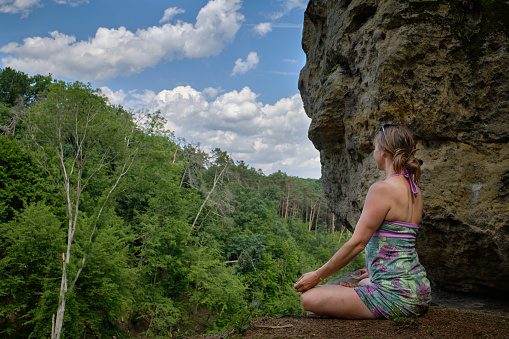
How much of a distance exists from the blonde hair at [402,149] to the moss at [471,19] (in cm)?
253

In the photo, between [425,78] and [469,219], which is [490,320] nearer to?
[469,219]

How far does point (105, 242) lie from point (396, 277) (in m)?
15.5

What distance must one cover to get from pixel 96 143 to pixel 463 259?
17.6m

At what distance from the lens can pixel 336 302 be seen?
8.26 ft

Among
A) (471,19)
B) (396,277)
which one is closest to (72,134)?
(471,19)

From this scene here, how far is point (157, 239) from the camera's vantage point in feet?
61.3

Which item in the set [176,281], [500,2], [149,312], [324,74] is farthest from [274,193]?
[500,2]

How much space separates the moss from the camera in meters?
3.93

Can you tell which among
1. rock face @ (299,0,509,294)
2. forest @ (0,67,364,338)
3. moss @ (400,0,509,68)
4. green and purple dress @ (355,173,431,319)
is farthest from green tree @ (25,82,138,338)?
moss @ (400,0,509,68)

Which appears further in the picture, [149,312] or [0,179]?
[0,179]

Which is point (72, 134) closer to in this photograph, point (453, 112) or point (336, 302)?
point (453, 112)

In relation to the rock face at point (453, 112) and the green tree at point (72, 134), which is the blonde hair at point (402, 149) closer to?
the rock face at point (453, 112)

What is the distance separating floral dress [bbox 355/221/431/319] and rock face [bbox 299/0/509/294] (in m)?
2.11

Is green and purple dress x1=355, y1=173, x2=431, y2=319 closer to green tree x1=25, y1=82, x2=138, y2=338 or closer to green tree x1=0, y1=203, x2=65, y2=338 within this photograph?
green tree x1=25, y1=82, x2=138, y2=338
